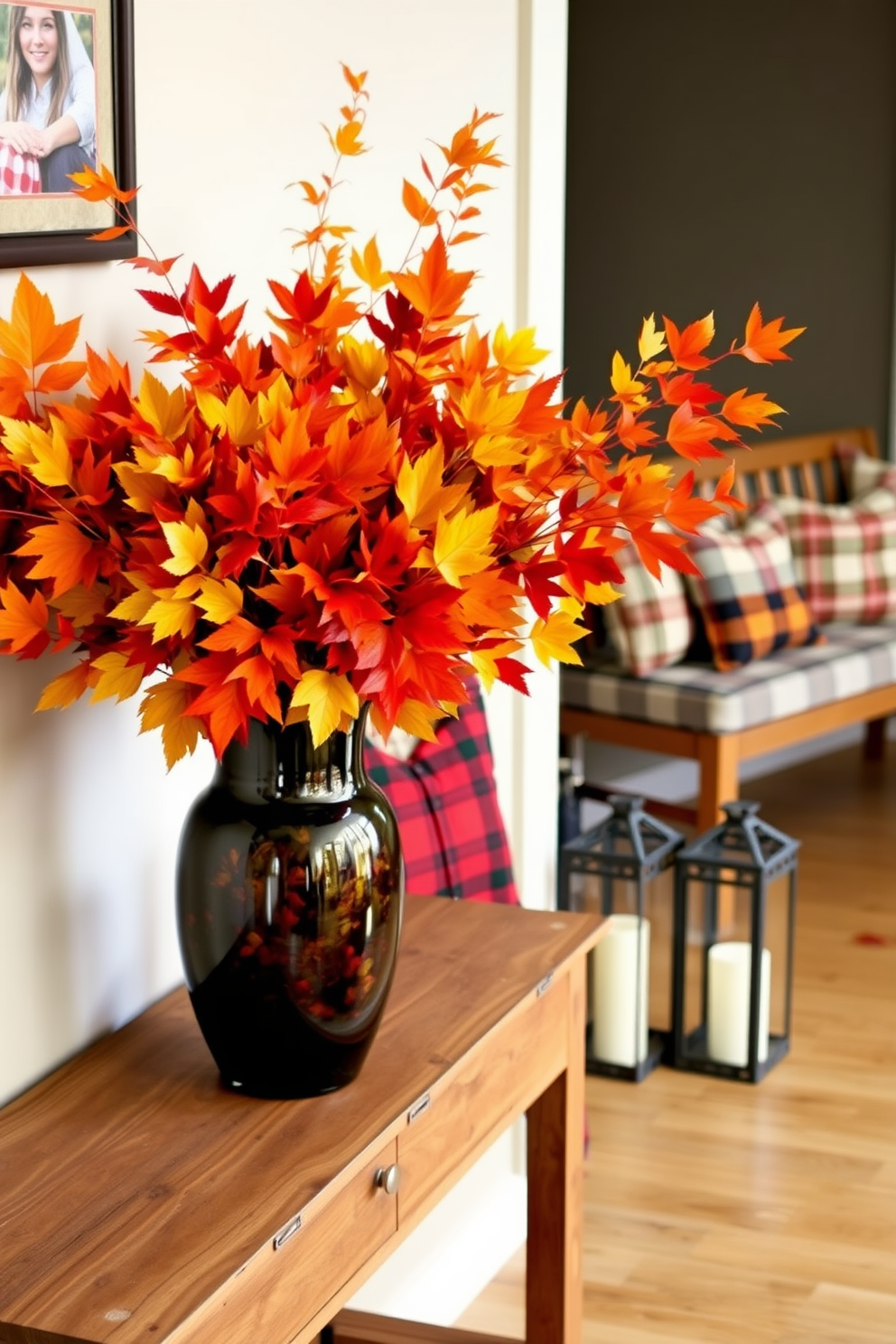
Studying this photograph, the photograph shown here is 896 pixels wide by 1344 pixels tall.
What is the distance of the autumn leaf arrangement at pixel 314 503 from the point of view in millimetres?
1266

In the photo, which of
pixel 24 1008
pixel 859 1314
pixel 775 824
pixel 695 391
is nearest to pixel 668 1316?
pixel 859 1314

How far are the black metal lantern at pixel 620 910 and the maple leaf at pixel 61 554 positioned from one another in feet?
6.48

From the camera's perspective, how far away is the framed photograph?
55.1 inches

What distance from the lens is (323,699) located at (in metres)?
1.29

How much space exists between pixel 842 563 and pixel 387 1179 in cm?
344

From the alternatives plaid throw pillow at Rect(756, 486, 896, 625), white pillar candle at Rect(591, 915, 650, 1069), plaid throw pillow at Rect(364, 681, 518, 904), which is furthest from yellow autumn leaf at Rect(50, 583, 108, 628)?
plaid throw pillow at Rect(756, 486, 896, 625)

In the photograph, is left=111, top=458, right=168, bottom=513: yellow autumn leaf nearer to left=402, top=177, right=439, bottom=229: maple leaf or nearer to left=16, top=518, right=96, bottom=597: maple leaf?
left=16, top=518, right=96, bottom=597: maple leaf

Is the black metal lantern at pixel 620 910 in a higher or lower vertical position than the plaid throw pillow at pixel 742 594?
lower

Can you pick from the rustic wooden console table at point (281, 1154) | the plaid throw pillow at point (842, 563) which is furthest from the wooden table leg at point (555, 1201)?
the plaid throw pillow at point (842, 563)

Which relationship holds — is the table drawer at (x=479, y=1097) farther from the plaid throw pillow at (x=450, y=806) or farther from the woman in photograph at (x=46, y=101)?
the woman in photograph at (x=46, y=101)

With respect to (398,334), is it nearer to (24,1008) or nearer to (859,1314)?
(24,1008)

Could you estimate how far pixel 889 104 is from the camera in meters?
5.36

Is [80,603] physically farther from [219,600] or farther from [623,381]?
[623,381]

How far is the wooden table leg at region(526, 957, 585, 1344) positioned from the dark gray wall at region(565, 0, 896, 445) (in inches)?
140
